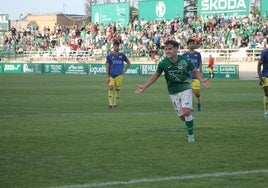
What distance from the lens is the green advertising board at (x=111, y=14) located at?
67.1 m

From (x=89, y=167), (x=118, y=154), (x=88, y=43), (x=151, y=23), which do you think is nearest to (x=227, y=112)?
(x=118, y=154)

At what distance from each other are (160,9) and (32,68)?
14.2 metres

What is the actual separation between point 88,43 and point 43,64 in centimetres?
688

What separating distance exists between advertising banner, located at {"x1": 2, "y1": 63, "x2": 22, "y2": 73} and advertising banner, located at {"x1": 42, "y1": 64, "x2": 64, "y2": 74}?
4.17 metres

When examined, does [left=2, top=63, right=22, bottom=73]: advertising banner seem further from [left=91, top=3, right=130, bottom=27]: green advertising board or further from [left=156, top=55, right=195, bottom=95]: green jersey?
[left=156, top=55, right=195, bottom=95]: green jersey

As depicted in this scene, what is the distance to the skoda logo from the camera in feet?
202

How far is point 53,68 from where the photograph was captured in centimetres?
6103

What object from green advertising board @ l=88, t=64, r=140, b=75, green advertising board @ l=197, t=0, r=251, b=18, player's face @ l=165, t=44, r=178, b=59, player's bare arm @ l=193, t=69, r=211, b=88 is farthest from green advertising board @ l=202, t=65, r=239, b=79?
player's face @ l=165, t=44, r=178, b=59

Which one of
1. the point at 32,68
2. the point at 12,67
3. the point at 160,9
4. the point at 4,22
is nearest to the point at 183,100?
the point at 160,9

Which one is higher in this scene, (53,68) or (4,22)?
(4,22)

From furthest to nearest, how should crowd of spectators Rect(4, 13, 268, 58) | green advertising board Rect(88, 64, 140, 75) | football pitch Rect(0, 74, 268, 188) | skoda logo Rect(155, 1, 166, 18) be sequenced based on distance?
1. skoda logo Rect(155, 1, 166, 18)
2. green advertising board Rect(88, 64, 140, 75)
3. crowd of spectators Rect(4, 13, 268, 58)
4. football pitch Rect(0, 74, 268, 188)

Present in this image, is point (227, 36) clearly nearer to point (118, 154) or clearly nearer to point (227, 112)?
point (227, 112)

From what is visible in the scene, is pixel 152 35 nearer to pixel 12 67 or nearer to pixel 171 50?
pixel 12 67

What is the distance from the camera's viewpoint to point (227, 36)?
5191 cm
